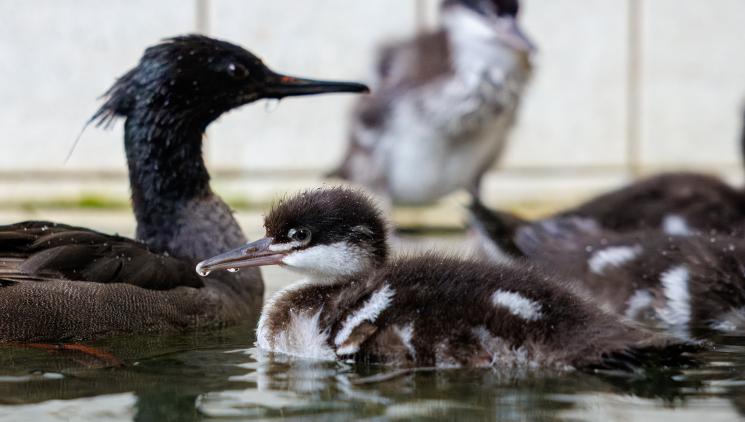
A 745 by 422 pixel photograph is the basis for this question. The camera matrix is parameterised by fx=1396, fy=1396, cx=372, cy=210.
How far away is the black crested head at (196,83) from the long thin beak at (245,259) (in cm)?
90

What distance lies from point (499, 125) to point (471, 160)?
0.77 feet

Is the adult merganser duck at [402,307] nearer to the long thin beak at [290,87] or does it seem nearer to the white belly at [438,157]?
the long thin beak at [290,87]

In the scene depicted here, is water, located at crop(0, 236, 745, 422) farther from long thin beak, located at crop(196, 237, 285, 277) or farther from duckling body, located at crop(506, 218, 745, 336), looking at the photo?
duckling body, located at crop(506, 218, 745, 336)

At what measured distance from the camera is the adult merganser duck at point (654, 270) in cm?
425

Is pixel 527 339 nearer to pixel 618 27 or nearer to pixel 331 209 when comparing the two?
pixel 331 209

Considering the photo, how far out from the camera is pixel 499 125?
7.16 meters

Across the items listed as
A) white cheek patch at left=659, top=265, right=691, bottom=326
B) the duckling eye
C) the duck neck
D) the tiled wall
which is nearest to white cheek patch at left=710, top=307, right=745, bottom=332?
white cheek patch at left=659, top=265, right=691, bottom=326

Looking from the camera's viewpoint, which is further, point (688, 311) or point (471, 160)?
point (471, 160)

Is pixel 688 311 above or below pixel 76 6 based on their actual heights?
below

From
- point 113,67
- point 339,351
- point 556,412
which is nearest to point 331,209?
point 339,351

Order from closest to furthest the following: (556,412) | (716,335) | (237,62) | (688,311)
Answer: (556,412) → (716,335) → (688,311) → (237,62)

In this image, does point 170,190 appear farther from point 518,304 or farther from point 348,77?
point 348,77

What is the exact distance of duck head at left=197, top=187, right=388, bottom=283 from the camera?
368 centimetres

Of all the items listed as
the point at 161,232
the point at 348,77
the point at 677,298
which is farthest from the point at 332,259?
the point at 348,77
